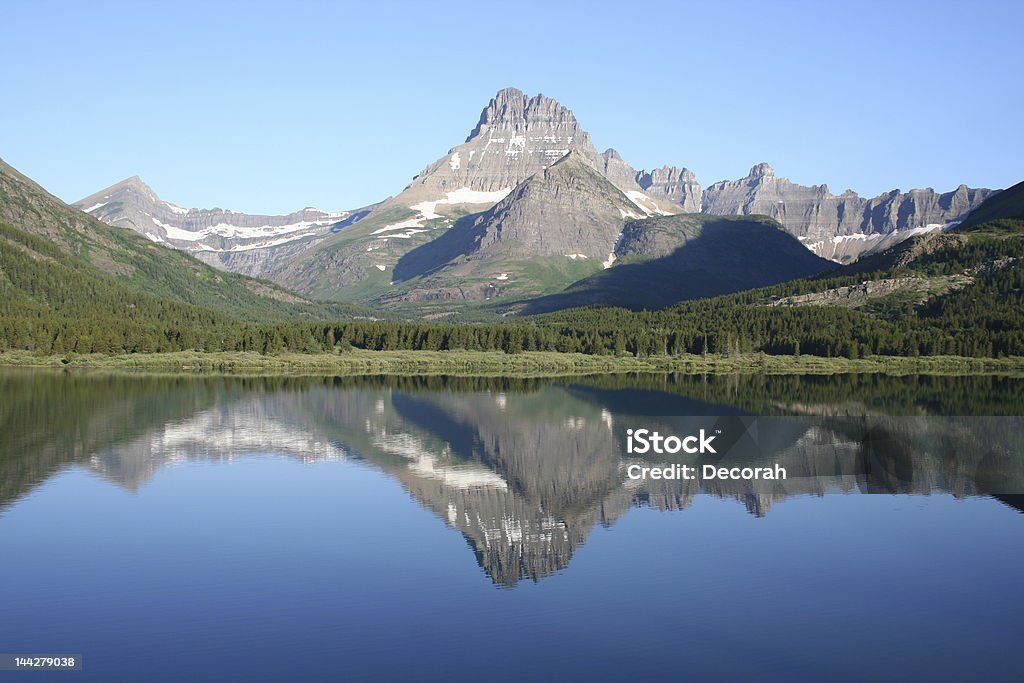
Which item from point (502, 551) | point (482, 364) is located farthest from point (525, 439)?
point (482, 364)

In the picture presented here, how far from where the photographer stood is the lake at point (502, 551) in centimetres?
3148

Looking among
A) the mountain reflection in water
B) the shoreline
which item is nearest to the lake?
the mountain reflection in water

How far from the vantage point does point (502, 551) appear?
44.1 metres

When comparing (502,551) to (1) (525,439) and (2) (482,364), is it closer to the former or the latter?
(1) (525,439)

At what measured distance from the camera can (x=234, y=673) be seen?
29.5 meters

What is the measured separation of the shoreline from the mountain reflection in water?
35.7 metres

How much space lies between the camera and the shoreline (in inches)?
6639

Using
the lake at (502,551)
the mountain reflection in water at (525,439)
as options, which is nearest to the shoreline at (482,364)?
the mountain reflection in water at (525,439)

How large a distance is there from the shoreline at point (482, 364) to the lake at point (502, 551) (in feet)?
268

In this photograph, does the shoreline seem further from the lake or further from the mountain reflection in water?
the lake

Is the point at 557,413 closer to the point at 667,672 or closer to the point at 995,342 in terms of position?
the point at 667,672

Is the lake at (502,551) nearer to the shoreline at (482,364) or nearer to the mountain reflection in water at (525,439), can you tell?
the mountain reflection in water at (525,439)

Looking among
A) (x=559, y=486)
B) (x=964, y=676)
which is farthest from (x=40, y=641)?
(x=559, y=486)

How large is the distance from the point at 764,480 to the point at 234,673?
39684 mm
